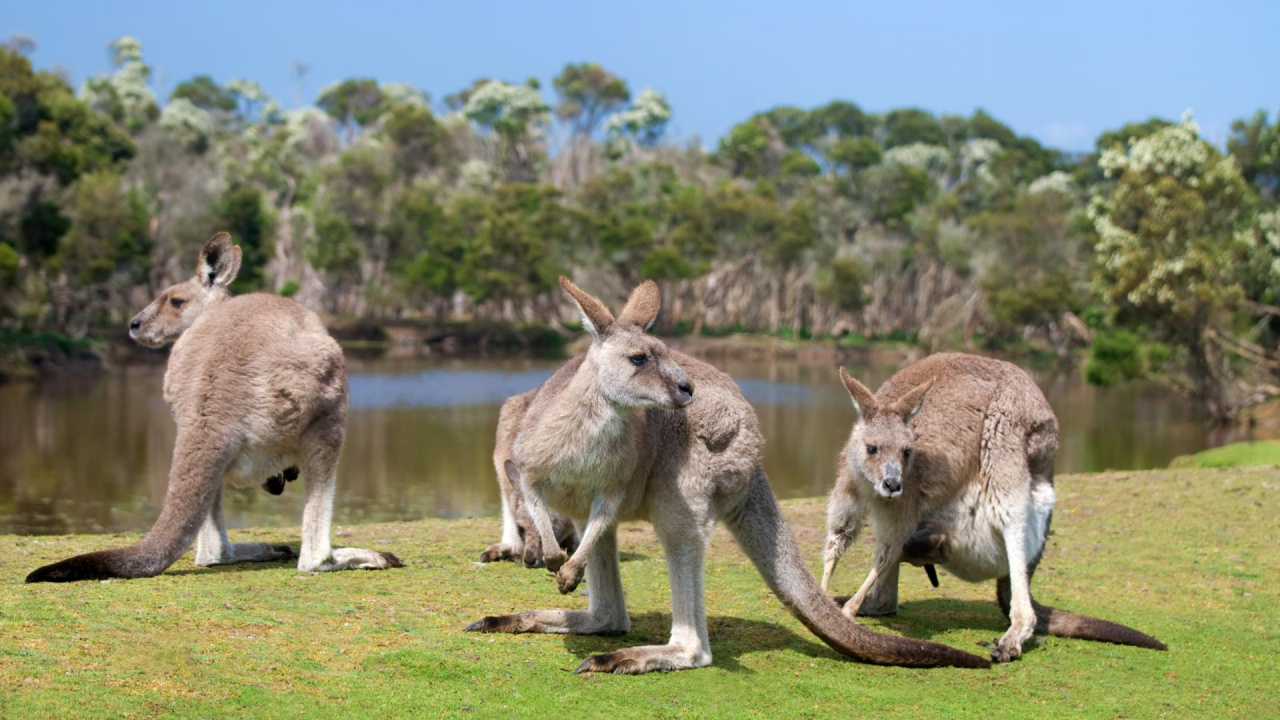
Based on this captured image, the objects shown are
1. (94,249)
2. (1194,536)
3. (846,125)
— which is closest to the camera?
(1194,536)

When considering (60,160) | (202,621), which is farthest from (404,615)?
(60,160)

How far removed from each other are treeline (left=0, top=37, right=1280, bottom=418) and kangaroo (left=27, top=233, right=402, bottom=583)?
26.0 metres

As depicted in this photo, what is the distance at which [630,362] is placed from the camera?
533 centimetres

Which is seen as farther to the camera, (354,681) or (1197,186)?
(1197,186)

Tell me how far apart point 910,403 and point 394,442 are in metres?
17.3

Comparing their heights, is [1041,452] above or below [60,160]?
below

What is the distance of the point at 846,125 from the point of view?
112375 mm

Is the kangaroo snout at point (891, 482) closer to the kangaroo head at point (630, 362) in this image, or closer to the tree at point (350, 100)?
the kangaroo head at point (630, 362)

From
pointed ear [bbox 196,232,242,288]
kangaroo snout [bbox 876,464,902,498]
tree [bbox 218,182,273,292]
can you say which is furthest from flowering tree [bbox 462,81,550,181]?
kangaroo snout [bbox 876,464,902,498]

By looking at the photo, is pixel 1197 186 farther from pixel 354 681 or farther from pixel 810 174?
pixel 810 174

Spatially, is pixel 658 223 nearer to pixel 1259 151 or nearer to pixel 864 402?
pixel 1259 151

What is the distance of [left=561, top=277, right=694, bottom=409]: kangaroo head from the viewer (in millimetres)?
5266

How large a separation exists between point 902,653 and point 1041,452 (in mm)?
1692

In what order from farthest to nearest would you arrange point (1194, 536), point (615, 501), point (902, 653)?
point (1194, 536) < point (902, 653) < point (615, 501)
